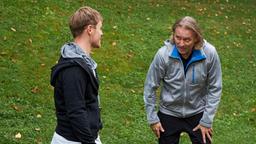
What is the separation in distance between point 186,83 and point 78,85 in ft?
4.01

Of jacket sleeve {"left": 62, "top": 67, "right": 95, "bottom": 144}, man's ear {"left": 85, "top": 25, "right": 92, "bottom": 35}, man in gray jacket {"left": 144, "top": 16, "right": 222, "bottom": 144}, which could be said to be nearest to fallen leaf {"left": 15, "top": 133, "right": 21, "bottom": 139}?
man in gray jacket {"left": 144, "top": 16, "right": 222, "bottom": 144}

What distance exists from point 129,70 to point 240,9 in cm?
607

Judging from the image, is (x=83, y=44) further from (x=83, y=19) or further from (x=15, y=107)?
(x=15, y=107)

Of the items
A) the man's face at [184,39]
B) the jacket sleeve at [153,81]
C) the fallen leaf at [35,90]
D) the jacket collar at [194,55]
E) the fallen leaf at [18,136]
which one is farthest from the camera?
the fallen leaf at [35,90]

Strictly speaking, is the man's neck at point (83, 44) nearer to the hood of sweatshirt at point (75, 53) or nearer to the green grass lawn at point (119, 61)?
the hood of sweatshirt at point (75, 53)

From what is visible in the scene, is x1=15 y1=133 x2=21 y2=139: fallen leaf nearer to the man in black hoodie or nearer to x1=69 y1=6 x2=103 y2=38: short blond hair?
the man in black hoodie

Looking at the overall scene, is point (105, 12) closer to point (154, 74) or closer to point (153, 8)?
point (153, 8)

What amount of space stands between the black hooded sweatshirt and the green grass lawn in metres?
2.34

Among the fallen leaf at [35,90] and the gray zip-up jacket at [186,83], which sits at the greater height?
the gray zip-up jacket at [186,83]

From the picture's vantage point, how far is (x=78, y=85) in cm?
306

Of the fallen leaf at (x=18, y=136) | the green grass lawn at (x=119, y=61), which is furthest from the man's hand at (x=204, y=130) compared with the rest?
the fallen leaf at (x=18, y=136)

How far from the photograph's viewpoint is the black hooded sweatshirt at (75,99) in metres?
3.06

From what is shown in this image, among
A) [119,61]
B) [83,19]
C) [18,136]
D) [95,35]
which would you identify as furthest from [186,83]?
[119,61]

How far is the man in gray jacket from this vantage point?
3913mm
